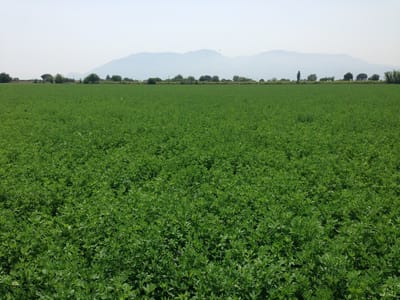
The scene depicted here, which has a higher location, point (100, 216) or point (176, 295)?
point (100, 216)

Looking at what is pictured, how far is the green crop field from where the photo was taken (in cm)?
371

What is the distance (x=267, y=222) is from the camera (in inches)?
193

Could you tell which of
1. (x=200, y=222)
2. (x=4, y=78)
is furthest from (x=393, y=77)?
(x=4, y=78)

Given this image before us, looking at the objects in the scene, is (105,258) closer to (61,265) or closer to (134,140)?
(61,265)

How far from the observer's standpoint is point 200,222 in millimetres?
4910

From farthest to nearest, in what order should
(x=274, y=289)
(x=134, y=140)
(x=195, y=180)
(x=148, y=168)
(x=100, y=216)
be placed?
1. (x=134, y=140)
2. (x=148, y=168)
3. (x=195, y=180)
4. (x=100, y=216)
5. (x=274, y=289)

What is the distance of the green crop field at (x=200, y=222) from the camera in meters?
3.71

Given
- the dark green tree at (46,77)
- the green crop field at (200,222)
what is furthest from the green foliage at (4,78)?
the green crop field at (200,222)

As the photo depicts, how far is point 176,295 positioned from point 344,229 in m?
2.80

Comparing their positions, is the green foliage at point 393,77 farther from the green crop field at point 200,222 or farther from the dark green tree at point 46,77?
the dark green tree at point 46,77

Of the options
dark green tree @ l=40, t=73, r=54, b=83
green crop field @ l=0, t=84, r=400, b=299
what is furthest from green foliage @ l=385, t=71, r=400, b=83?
dark green tree @ l=40, t=73, r=54, b=83

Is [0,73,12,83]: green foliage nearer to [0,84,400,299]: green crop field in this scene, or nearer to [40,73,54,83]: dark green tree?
[40,73,54,83]: dark green tree

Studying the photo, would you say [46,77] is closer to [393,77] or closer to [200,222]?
[393,77]

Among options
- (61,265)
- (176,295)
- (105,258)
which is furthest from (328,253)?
(61,265)
